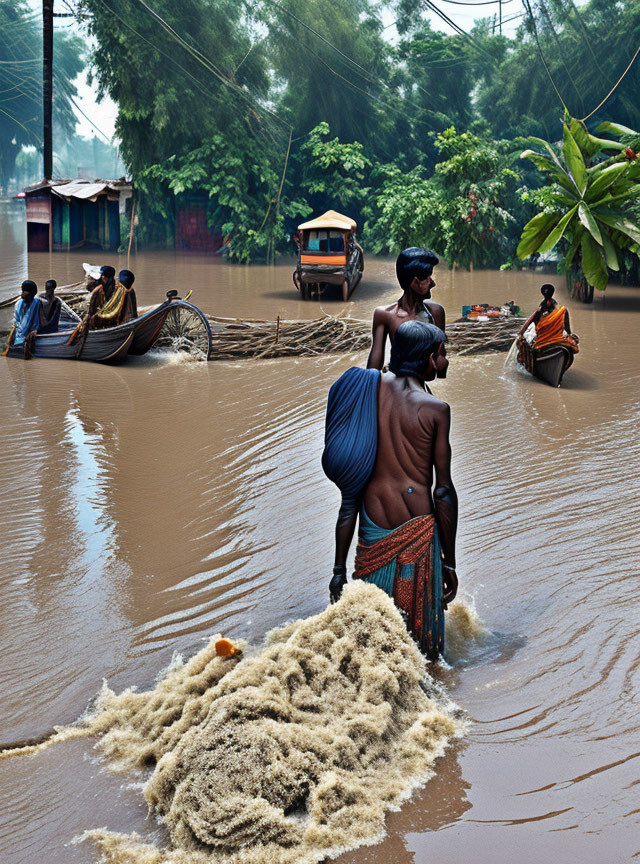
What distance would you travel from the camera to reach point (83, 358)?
12.4m

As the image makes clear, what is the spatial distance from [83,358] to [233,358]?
215 centimetres

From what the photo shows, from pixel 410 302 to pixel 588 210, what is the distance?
31.0ft

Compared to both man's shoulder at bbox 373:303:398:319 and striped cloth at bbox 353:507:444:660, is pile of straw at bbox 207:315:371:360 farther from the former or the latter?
striped cloth at bbox 353:507:444:660

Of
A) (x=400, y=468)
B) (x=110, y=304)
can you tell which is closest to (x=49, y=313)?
(x=110, y=304)

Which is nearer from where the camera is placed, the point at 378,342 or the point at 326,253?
the point at 378,342

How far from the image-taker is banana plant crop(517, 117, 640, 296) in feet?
46.1

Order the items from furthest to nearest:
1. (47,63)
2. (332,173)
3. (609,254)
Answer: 1. (332,173)
2. (47,63)
3. (609,254)

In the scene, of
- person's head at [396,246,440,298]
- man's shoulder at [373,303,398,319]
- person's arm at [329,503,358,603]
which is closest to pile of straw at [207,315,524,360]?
man's shoulder at [373,303,398,319]

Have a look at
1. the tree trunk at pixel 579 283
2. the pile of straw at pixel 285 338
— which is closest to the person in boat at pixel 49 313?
the pile of straw at pixel 285 338

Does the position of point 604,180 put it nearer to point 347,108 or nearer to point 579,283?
point 579,283

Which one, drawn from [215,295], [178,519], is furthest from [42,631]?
[215,295]

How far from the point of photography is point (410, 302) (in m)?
6.43

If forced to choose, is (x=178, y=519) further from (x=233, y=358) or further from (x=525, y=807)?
(x=233, y=358)

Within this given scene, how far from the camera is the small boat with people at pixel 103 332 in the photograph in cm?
1202
